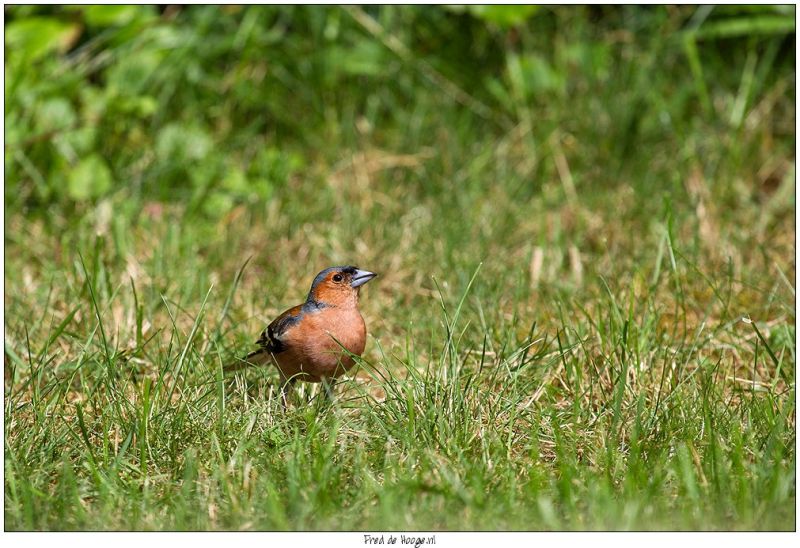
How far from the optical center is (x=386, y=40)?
7.04 metres

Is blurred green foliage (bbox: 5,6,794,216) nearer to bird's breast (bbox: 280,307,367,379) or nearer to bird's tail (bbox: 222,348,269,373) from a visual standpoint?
bird's tail (bbox: 222,348,269,373)

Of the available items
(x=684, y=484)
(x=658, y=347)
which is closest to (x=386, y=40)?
(x=658, y=347)

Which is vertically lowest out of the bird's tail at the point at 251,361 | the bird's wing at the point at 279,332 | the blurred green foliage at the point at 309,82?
the bird's tail at the point at 251,361

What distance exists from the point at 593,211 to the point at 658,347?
6.96 ft

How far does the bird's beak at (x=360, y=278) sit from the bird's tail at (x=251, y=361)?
0.46 meters

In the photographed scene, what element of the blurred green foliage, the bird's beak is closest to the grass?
the blurred green foliage

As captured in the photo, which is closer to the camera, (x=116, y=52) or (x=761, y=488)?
(x=761, y=488)

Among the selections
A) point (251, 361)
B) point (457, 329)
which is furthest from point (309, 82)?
point (251, 361)

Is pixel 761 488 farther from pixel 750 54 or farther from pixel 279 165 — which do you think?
pixel 750 54

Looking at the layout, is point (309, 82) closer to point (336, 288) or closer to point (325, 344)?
point (336, 288)

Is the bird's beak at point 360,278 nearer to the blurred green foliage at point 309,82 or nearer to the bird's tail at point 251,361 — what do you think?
the bird's tail at point 251,361

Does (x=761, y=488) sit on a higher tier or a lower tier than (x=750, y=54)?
lower

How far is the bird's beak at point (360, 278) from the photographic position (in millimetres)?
4250

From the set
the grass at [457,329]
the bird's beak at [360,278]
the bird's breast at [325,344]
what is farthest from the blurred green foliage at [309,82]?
the bird's breast at [325,344]
